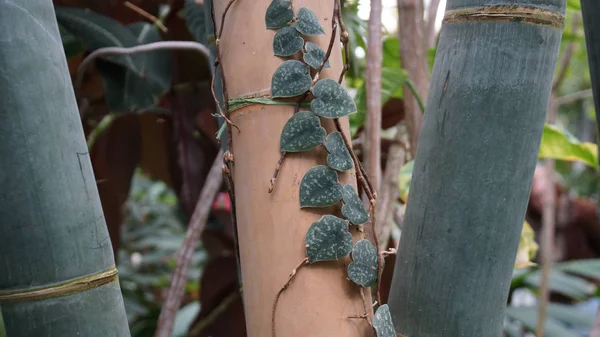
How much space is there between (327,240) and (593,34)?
11.9 inches

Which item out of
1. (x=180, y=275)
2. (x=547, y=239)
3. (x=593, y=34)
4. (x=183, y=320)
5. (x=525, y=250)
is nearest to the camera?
(x=547, y=239)

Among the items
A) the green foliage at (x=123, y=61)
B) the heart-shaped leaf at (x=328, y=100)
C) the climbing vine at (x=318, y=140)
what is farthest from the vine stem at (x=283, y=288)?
the green foliage at (x=123, y=61)

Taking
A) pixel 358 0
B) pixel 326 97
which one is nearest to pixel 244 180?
pixel 326 97

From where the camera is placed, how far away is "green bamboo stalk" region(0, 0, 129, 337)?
395 mm

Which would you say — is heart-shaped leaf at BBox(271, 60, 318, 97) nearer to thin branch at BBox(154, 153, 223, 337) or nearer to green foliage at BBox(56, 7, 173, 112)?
thin branch at BBox(154, 153, 223, 337)

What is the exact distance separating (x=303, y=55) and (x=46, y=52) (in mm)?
171

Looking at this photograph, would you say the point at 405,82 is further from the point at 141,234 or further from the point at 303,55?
the point at 141,234

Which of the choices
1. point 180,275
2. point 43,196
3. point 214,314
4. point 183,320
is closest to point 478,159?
point 43,196

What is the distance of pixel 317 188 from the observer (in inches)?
16.8

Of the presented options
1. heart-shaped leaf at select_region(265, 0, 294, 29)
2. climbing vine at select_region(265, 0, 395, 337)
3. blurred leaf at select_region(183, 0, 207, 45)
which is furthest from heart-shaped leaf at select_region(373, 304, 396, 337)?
blurred leaf at select_region(183, 0, 207, 45)

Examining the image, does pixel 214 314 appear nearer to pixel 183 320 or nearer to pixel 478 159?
pixel 183 320

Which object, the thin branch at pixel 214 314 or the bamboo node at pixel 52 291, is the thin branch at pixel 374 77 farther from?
the thin branch at pixel 214 314

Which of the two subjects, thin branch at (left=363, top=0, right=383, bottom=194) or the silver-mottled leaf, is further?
thin branch at (left=363, top=0, right=383, bottom=194)

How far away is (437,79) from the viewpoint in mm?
481
